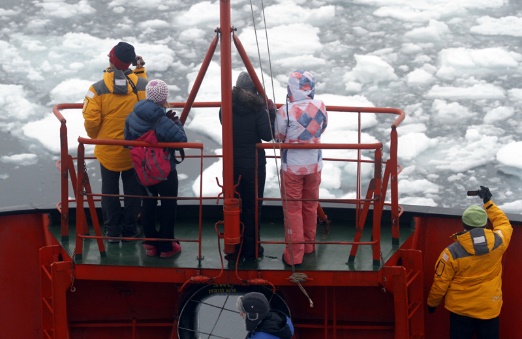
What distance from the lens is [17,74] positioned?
47.7ft

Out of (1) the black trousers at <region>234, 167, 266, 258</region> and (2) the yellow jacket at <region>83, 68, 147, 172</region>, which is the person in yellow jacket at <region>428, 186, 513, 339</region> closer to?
(1) the black trousers at <region>234, 167, 266, 258</region>

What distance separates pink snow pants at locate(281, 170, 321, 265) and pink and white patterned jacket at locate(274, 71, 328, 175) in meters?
0.08

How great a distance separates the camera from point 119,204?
579 cm

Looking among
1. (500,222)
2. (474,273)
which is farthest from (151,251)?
(500,222)

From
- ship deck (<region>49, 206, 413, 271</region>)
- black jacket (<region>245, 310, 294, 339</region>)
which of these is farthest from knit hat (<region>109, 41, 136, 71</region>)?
black jacket (<region>245, 310, 294, 339</region>)

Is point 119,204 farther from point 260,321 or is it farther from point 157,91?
point 260,321

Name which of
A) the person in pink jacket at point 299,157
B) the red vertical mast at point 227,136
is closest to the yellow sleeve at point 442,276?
the person in pink jacket at point 299,157

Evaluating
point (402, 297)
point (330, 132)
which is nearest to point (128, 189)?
point (402, 297)

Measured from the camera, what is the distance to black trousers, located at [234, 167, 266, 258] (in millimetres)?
5207

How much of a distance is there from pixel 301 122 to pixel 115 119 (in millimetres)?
1280

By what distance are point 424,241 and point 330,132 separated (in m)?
6.97

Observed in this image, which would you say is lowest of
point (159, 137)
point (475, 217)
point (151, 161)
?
point (475, 217)

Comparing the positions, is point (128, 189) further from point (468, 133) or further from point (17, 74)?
point (17, 74)

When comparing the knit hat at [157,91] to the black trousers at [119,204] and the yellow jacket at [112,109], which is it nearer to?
the yellow jacket at [112,109]
